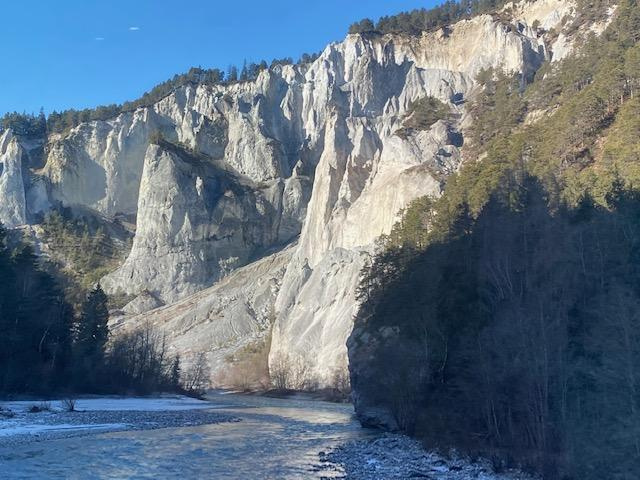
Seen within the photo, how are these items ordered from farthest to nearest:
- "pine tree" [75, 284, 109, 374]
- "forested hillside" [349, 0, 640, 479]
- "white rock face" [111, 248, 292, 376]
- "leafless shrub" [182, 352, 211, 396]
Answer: "white rock face" [111, 248, 292, 376] → "leafless shrub" [182, 352, 211, 396] → "pine tree" [75, 284, 109, 374] → "forested hillside" [349, 0, 640, 479]

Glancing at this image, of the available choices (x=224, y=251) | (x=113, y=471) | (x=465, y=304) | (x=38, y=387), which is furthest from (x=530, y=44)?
(x=113, y=471)

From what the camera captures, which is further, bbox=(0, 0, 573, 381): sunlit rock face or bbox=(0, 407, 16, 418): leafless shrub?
bbox=(0, 0, 573, 381): sunlit rock face

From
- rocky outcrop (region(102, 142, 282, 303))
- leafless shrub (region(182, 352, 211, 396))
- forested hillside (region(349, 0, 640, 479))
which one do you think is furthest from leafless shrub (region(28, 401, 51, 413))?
rocky outcrop (region(102, 142, 282, 303))

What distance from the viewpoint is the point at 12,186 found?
134 meters

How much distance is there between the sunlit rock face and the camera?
85.6 metres

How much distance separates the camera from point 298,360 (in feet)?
271

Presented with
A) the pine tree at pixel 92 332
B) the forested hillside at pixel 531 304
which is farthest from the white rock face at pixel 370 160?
the pine tree at pixel 92 332

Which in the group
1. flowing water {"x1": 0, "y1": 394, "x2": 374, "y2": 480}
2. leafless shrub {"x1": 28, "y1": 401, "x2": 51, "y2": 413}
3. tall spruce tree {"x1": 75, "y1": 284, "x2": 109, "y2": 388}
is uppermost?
tall spruce tree {"x1": 75, "y1": 284, "x2": 109, "y2": 388}

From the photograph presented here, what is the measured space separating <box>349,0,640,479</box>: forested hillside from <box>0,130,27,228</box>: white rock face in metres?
98.9

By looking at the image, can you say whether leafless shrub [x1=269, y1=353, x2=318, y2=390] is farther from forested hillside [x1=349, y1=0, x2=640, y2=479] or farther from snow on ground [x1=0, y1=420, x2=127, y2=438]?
snow on ground [x1=0, y1=420, x2=127, y2=438]

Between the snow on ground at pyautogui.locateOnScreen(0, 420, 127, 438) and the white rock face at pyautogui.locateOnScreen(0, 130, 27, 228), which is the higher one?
the white rock face at pyautogui.locateOnScreen(0, 130, 27, 228)

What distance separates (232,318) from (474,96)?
48.9 meters

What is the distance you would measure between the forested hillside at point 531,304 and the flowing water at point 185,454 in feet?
18.3

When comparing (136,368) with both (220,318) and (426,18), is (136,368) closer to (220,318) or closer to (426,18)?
(220,318)
